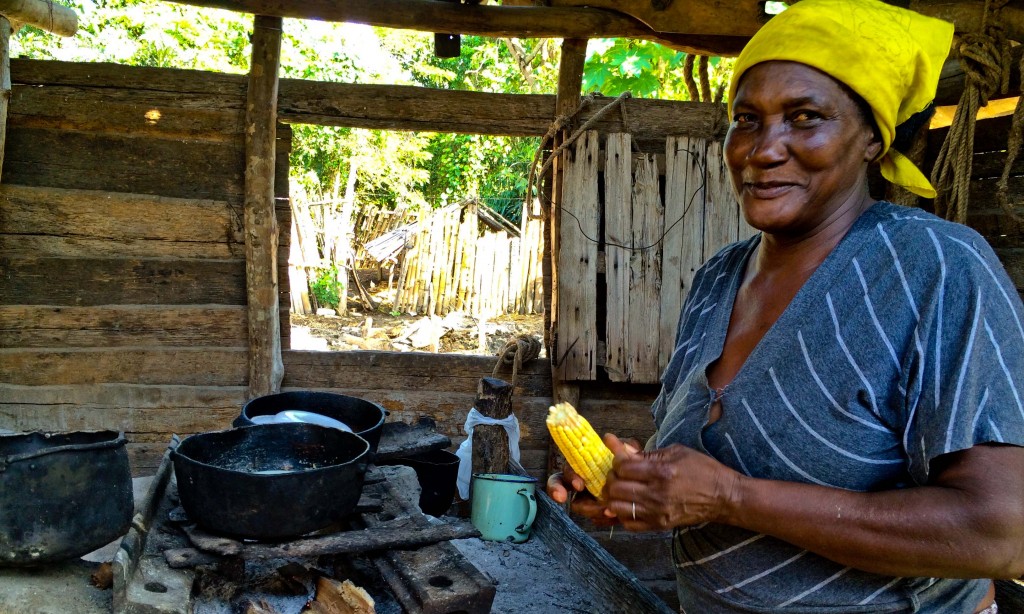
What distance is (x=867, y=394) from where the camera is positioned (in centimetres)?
128

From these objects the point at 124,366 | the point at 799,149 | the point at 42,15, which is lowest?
the point at 124,366

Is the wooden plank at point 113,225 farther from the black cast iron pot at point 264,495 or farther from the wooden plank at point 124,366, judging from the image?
the black cast iron pot at point 264,495

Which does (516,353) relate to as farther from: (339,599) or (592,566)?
(339,599)

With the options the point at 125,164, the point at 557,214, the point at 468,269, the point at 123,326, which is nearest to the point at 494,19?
the point at 557,214

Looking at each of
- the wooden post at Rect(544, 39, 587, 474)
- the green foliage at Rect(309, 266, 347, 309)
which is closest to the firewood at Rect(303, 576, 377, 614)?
the wooden post at Rect(544, 39, 587, 474)

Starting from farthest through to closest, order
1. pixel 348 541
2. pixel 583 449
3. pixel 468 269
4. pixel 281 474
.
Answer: pixel 468 269
pixel 348 541
pixel 281 474
pixel 583 449

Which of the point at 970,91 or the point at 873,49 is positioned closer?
the point at 873,49

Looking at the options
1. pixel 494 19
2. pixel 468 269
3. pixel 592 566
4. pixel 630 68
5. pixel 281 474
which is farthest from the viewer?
pixel 468 269

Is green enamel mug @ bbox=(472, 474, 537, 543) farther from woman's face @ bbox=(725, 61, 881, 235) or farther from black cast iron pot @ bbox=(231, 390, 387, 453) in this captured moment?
woman's face @ bbox=(725, 61, 881, 235)

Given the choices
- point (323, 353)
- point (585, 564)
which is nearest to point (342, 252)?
point (323, 353)

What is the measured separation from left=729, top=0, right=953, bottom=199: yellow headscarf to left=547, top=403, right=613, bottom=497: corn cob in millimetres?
810

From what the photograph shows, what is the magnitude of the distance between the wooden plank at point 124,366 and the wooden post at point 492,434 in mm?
1679

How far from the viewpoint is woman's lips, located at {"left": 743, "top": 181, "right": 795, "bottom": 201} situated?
58.1 inches

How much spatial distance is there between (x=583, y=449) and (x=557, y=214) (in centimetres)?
299
